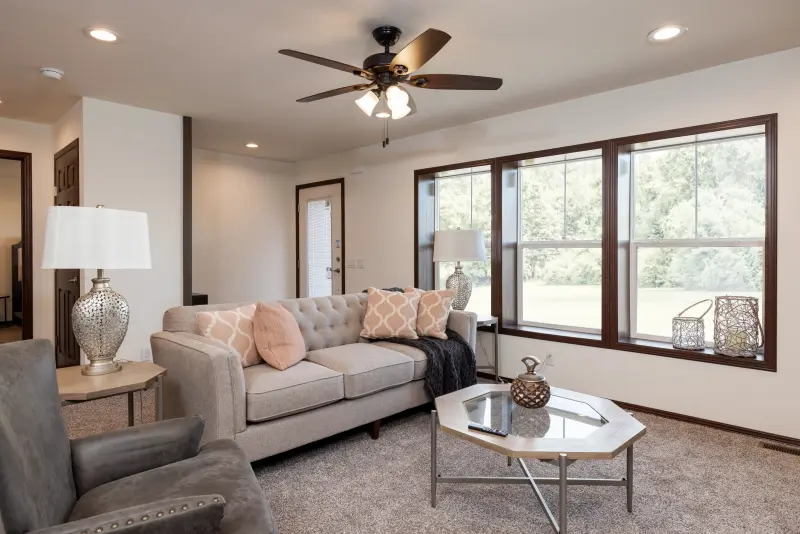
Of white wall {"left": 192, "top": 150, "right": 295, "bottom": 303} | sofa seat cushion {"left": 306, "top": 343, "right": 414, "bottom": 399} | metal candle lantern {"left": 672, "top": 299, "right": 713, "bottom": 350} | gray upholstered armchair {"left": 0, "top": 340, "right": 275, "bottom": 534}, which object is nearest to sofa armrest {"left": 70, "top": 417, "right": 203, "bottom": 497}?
gray upholstered armchair {"left": 0, "top": 340, "right": 275, "bottom": 534}

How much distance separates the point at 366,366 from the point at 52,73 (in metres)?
2.98

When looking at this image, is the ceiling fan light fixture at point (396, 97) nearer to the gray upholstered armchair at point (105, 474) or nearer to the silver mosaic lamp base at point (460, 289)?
the gray upholstered armchair at point (105, 474)

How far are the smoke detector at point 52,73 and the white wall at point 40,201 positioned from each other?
1.75 m

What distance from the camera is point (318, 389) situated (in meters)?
2.63

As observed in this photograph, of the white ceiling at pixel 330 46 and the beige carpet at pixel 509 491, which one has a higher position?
the white ceiling at pixel 330 46

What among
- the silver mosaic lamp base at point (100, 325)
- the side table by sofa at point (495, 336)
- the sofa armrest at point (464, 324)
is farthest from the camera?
the side table by sofa at point (495, 336)

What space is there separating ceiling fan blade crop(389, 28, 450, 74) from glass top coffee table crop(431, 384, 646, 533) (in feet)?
5.46

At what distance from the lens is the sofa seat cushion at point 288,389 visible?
7.89ft

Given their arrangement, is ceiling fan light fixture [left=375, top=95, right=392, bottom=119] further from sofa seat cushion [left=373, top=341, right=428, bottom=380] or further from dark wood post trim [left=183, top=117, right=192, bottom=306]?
dark wood post trim [left=183, top=117, right=192, bottom=306]

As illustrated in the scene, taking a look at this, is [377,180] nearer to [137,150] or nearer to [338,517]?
[137,150]

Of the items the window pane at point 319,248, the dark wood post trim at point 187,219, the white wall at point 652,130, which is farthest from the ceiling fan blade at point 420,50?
the window pane at point 319,248

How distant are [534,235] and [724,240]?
1.49m

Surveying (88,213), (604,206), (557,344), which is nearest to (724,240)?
(604,206)

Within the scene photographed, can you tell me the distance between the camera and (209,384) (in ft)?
7.54
